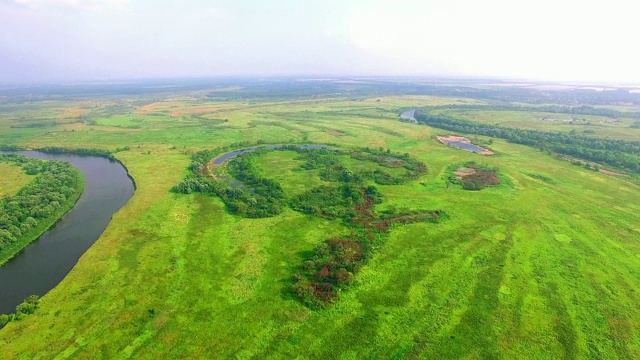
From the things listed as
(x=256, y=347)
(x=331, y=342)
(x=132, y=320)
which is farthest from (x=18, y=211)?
(x=331, y=342)

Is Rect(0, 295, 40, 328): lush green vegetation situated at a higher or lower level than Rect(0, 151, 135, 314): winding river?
higher

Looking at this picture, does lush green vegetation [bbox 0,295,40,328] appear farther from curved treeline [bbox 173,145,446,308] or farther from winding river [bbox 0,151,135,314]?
curved treeline [bbox 173,145,446,308]

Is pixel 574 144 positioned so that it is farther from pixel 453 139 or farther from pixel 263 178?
pixel 263 178

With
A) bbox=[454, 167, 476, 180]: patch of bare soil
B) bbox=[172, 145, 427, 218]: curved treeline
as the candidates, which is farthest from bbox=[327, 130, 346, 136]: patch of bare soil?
bbox=[454, 167, 476, 180]: patch of bare soil

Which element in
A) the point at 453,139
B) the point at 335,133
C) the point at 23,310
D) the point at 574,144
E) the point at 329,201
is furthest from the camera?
the point at 335,133

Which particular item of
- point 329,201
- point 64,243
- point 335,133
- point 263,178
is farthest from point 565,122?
point 64,243

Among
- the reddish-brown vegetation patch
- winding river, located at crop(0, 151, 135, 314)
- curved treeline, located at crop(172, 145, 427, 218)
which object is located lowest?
winding river, located at crop(0, 151, 135, 314)
